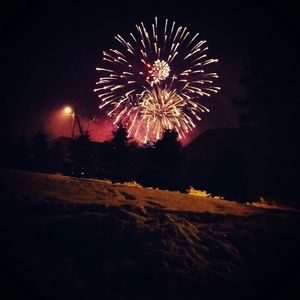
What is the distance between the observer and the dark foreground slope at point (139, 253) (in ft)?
40.4

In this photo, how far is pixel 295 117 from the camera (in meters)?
35.2

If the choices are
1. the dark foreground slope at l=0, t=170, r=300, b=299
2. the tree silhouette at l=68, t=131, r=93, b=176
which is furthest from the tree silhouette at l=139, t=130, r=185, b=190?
the dark foreground slope at l=0, t=170, r=300, b=299

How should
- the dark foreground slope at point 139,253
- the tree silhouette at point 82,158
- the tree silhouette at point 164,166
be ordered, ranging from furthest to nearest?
1. the tree silhouette at point 82,158
2. the tree silhouette at point 164,166
3. the dark foreground slope at point 139,253

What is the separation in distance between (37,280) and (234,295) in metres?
7.08

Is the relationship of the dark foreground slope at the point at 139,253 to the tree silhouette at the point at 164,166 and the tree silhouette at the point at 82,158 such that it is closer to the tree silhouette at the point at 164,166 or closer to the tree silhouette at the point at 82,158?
the tree silhouette at the point at 164,166

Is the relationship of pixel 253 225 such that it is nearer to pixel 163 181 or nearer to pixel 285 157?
pixel 163 181

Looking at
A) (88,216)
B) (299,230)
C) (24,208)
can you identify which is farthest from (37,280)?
(299,230)

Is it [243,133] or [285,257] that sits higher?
[243,133]

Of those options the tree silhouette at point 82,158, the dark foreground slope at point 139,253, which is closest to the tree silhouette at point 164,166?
the tree silhouette at point 82,158

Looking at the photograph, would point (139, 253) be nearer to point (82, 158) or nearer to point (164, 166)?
point (164, 166)

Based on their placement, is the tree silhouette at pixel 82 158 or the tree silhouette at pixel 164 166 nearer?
the tree silhouette at pixel 164 166

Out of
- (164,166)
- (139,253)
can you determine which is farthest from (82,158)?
(139,253)

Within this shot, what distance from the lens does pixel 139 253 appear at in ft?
46.1

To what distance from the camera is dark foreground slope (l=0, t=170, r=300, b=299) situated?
12.3 m
